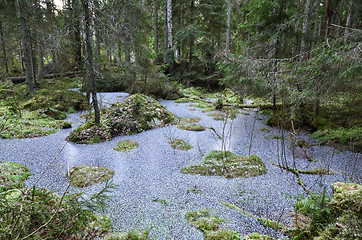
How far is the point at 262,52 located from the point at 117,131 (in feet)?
18.9

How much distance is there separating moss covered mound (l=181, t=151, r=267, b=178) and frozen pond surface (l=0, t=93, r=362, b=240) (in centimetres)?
15

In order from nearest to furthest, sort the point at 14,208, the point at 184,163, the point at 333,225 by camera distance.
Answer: the point at 14,208
the point at 333,225
the point at 184,163

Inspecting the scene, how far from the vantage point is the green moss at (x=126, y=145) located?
4764 mm

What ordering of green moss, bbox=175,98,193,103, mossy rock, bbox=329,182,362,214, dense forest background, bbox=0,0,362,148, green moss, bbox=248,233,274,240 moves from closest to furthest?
1. mossy rock, bbox=329,182,362,214
2. green moss, bbox=248,233,274,240
3. dense forest background, bbox=0,0,362,148
4. green moss, bbox=175,98,193,103

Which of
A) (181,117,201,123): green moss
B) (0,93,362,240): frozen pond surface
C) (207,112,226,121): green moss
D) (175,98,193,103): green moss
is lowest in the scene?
(0,93,362,240): frozen pond surface

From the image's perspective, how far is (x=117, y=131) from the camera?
5.75m

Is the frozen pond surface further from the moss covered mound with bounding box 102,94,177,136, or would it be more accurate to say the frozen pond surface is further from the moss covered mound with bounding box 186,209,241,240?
the moss covered mound with bounding box 102,94,177,136

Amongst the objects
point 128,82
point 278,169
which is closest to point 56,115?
point 128,82

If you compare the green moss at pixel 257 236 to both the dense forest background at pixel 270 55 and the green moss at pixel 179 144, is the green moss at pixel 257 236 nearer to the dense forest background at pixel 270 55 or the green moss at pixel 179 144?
the dense forest background at pixel 270 55

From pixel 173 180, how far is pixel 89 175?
1.47 m

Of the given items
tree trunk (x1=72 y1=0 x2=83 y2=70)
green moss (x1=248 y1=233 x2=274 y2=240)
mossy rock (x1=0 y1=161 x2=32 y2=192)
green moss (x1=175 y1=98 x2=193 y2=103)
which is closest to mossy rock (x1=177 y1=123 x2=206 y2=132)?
tree trunk (x1=72 y1=0 x2=83 y2=70)

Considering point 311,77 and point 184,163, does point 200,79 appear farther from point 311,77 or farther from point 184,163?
point 184,163

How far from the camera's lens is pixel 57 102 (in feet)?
25.8

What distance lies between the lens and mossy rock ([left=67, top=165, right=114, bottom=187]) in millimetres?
3207
